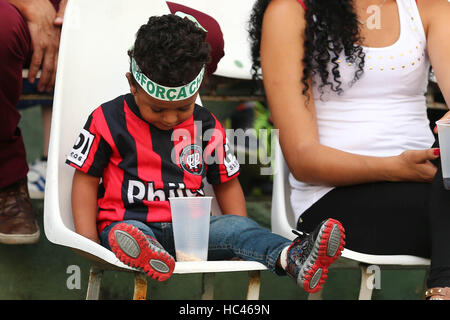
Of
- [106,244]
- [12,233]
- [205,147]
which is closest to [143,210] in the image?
[106,244]

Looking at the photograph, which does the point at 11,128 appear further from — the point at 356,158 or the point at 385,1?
the point at 385,1

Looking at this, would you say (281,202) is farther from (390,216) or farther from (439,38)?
(439,38)

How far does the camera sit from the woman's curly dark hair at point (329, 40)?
1806mm

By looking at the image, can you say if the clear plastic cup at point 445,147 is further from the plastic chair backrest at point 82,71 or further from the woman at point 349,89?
the plastic chair backrest at point 82,71

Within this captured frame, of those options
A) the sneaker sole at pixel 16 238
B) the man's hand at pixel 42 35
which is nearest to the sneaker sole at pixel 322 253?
the sneaker sole at pixel 16 238

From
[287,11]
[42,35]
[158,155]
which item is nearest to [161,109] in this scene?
[158,155]

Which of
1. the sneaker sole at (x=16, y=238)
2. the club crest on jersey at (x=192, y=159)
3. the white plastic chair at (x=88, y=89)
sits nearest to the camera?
the white plastic chair at (x=88, y=89)

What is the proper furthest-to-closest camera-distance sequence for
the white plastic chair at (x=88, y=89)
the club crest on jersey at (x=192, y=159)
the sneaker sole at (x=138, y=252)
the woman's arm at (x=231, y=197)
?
1. the woman's arm at (x=231, y=197)
2. the club crest on jersey at (x=192, y=159)
3. the white plastic chair at (x=88, y=89)
4. the sneaker sole at (x=138, y=252)

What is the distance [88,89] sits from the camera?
6.28 ft

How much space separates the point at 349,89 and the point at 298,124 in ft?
0.65

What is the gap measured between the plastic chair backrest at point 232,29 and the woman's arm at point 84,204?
0.99 meters

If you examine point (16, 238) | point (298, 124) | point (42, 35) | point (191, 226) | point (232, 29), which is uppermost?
point (232, 29)

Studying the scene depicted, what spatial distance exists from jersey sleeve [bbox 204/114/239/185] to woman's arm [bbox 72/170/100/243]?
1.09 feet
